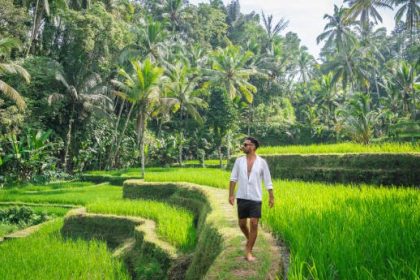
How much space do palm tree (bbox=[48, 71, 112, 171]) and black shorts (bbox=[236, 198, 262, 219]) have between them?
19.5m

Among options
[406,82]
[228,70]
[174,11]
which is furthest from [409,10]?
[174,11]

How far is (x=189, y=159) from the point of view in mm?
32500

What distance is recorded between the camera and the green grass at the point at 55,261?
637cm

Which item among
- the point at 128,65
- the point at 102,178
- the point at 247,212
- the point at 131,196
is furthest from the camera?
the point at 128,65

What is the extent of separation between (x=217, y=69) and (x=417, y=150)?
2054 centimetres

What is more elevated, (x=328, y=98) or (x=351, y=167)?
(x=328, y=98)

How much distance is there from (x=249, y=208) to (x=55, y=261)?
440cm

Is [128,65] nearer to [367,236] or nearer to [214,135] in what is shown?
[214,135]

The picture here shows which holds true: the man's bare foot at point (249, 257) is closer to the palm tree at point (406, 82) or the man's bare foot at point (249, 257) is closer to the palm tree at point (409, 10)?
the palm tree at point (409, 10)

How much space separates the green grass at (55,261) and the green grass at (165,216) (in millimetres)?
1030

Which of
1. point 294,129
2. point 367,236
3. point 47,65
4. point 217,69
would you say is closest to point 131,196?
point 367,236

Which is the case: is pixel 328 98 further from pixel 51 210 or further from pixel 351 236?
pixel 351 236

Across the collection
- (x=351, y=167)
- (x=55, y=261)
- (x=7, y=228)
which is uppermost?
(x=351, y=167)

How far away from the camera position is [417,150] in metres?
10.3
